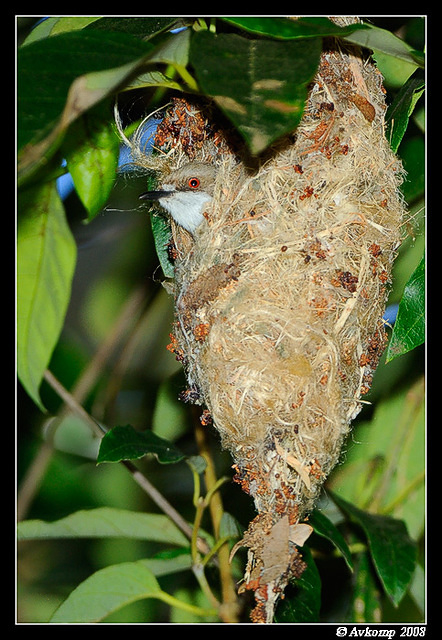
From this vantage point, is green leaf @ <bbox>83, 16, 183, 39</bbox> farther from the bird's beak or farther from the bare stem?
the bare stem

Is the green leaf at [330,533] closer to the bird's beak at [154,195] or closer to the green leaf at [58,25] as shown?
the bird's beak at [154,195]

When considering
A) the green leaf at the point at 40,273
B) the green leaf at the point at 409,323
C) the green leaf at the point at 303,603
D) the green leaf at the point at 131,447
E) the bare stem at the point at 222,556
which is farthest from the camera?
the bare stem at the point at 222,556

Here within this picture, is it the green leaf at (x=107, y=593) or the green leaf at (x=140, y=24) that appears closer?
the green leaf at (x=140, y=24)

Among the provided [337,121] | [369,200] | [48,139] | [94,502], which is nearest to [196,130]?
[337,121]

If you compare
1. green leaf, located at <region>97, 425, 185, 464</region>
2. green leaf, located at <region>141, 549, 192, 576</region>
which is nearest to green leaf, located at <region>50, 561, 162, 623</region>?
green leaf, located at <region>141, 549, 192, 576</region>

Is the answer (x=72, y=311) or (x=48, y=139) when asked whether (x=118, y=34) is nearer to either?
(x=48, y=139)

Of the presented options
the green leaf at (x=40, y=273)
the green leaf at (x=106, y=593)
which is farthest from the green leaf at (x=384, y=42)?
the green leaf at (x=106, y=593)
